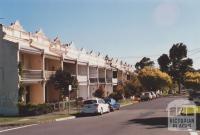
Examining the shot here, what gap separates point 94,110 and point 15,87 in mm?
7225

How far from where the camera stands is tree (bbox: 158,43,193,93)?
469ft

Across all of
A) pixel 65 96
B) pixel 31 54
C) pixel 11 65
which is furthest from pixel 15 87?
pixel 65 96

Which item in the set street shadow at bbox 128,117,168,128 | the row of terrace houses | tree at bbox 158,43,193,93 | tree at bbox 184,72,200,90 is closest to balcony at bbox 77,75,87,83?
the row of terrace houses

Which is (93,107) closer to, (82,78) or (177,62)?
(82,78)

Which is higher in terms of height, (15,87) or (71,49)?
(71,49)

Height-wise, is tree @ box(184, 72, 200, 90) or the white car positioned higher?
tree @ box(184, 72, 200, 90)

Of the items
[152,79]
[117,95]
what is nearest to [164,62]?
[152,79]

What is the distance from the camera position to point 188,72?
5576 inches

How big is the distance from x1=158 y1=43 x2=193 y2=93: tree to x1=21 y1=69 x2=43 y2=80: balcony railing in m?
101

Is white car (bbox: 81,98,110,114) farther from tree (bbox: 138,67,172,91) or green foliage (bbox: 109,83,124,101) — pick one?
tree (bbox: 138,67,172,91)

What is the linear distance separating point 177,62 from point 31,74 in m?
104

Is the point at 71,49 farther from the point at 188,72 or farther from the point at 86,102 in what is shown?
the point at 188,72

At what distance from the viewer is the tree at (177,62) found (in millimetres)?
143000

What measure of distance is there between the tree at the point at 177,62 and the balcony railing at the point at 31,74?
10055cm
